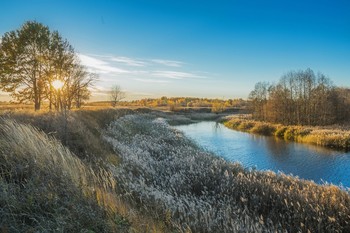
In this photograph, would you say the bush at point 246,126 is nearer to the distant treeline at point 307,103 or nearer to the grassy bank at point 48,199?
the distant treeline at point 307,103

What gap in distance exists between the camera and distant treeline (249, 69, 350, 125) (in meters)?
43.8

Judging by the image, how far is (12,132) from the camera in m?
6.22

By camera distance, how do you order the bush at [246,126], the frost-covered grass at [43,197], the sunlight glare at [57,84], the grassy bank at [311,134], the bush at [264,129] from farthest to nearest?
the bush at [246,126] < the bush at [264,129] < the sunlight glare at [57,84] < the grassy bank at [311,134] < the frost-covered grass at [43,197]

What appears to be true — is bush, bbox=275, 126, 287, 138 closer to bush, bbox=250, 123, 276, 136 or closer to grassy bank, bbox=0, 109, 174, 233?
bush, bbox=250, 123, 276, 136

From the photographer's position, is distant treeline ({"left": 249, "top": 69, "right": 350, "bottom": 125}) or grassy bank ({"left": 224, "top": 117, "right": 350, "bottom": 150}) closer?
grassy bank ({"left": 224, "top": 117, "right": 350, "bottom": 150})

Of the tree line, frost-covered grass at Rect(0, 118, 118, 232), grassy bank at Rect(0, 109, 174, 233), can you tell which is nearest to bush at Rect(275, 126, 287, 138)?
the tree line

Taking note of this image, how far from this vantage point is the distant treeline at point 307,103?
4375 centimetres

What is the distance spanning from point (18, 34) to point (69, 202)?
28.4 meters

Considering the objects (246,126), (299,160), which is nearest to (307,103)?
(246,126)

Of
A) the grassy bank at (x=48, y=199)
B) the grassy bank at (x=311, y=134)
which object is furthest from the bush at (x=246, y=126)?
the grassy bank at (x=48, y=199)

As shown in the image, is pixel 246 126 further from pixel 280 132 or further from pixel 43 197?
pixel 43 197

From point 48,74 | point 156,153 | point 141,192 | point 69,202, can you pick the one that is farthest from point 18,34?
point 69,202

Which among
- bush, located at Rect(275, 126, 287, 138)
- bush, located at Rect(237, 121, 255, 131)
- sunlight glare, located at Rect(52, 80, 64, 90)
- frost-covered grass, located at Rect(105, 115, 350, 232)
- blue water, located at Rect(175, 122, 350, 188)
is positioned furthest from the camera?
bush, located at Rect(237, 121, 255, 131)

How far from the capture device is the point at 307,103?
45094mm
